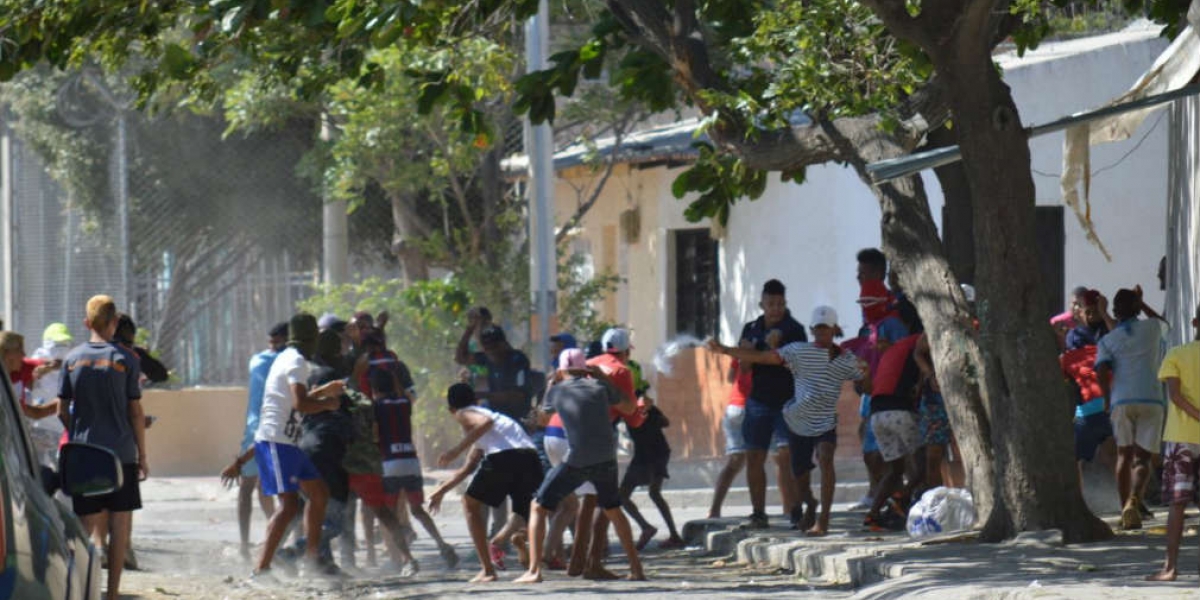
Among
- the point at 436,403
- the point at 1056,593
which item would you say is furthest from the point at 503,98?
the point at 1056,593

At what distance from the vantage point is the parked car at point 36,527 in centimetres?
438

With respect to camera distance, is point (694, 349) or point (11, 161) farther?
point (11, 161)

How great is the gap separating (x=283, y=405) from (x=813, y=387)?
3386 mm

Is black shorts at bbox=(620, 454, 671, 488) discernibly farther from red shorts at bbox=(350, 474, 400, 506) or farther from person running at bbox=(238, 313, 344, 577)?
person running at bbox=(238, 313, 344, 577)

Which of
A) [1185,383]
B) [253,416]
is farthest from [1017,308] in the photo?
[253,416]

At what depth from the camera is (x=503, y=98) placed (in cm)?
2112

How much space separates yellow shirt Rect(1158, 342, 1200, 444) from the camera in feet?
32.7

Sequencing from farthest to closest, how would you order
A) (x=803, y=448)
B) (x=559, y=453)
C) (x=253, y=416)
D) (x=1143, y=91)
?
(x=253, y=416)
(x=803, y=448)
(x=1143, y=91)
(x=559, y=453)

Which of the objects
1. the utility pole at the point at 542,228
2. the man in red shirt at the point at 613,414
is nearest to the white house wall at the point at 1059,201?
the utility pole at the point at 542,228

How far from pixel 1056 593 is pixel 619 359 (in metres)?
4.65

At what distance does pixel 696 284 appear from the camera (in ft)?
77.2

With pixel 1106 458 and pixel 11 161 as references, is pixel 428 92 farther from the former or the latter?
pixel 11 161

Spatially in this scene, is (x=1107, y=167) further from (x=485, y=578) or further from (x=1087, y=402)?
(x=485, y=578)

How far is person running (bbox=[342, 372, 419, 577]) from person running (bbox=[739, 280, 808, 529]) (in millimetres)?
2324
